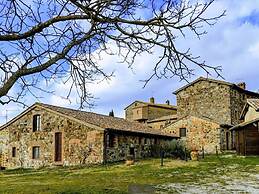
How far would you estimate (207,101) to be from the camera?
49688 mm

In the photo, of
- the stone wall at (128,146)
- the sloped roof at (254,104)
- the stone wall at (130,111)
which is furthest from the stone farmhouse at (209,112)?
the stone wall at (130,111)

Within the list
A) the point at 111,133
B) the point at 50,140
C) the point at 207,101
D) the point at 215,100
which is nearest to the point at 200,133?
the point at 215,100

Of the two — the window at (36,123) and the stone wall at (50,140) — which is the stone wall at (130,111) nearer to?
the stone wall at (50,140)

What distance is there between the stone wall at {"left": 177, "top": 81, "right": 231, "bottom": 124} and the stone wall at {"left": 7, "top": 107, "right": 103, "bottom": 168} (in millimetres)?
19166

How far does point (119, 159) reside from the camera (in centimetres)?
3434

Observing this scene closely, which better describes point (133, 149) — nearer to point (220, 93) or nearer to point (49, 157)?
point (49, 157)

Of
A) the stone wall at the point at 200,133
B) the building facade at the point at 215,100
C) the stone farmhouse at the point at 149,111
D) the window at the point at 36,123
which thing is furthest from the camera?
the stone farmhouse at the point at 149,111

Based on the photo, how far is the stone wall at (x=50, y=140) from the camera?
33562 mm

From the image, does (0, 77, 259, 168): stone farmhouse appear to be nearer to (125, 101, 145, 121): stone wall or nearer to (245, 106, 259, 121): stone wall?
(245, 106, 259, 121): stone wall

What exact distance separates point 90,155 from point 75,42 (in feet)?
83.3

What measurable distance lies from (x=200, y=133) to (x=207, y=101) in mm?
6391

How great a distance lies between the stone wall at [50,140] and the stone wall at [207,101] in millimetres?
19166

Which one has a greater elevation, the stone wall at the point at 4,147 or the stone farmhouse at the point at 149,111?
the stone farmhouse at the point at 149,111

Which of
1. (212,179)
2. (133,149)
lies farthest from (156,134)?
(212,179)
